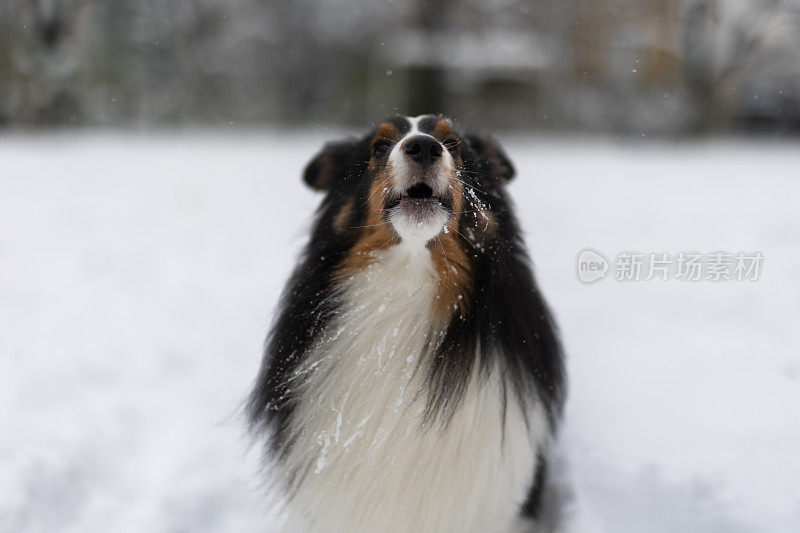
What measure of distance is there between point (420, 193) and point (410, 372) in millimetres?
596

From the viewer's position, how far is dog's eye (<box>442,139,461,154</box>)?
7.38 feet

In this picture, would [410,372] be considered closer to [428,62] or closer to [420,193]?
→ [420,193]

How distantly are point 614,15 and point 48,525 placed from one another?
1174cm

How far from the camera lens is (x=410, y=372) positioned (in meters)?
2.15

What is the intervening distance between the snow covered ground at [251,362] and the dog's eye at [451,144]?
517 mm

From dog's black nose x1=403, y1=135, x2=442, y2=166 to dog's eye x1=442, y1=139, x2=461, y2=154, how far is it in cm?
24

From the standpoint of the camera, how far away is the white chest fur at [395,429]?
2148 millimetres

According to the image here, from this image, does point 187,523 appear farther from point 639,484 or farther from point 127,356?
point 639,484

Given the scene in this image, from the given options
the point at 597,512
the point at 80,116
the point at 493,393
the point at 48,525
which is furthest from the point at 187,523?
the point at 80,116

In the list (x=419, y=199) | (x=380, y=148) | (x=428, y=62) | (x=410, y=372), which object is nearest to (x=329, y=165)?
(x=380, y=148)

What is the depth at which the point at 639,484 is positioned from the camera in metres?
2.51

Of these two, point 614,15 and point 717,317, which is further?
point 614,15

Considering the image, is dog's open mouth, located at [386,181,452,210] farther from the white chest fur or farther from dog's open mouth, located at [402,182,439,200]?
the white chest fur

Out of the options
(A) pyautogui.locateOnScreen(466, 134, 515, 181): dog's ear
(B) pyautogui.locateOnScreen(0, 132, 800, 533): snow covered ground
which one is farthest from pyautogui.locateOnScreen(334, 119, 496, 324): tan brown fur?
(B) pyautogui.locateOnScreen(0, 132, 800, 533): snow covered ground
